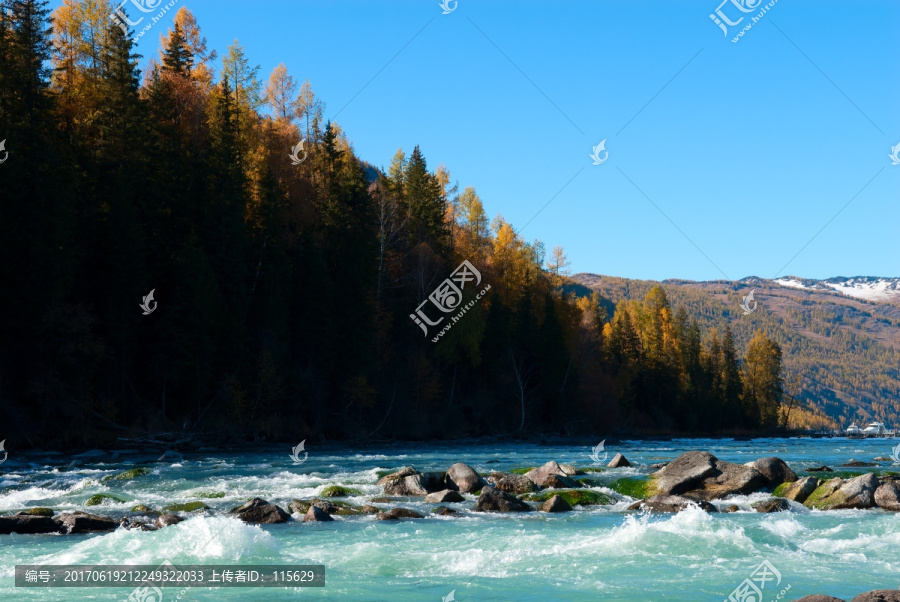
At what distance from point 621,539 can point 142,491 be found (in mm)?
13960

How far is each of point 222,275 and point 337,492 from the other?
78.0 ft

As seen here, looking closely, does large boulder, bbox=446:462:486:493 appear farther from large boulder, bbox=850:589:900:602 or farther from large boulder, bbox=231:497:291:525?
large boulder, bbox=850:589:900:602

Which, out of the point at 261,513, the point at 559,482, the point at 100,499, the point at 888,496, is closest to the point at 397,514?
the point at 261,513

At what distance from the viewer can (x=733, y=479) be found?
Result: 2184 cm

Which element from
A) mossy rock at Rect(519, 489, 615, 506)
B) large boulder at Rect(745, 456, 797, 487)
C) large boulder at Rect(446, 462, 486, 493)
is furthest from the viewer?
large boulder at Rect(745, 456, 797, 487)

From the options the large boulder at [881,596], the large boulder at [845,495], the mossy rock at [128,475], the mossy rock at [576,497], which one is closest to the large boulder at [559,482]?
the mossy rock at [576,497]

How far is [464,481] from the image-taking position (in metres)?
22.3

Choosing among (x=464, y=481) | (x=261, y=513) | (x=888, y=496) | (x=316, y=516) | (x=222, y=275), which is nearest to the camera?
(x=261, y=513)

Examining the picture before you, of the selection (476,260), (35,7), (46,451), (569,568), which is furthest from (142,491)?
(476,260)

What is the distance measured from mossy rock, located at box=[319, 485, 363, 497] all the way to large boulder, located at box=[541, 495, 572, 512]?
5.74m

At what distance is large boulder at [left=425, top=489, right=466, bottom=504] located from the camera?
2005 cm

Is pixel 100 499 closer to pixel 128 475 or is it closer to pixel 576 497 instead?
pixel 128 475

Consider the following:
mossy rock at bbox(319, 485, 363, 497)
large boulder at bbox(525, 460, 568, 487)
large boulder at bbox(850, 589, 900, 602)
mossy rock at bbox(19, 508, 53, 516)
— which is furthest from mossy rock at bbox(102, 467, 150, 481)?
large boulder at bbox(850, 589, 900, 602)

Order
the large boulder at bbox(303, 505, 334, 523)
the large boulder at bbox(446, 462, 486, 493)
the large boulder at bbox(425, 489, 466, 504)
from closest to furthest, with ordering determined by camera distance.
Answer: the large boulder at bbox(303, 505, 334, 523) < the large boulder at bbox(425, 489, 466, 504) < the large boulder at bbox(446, 462, 486, 493)
